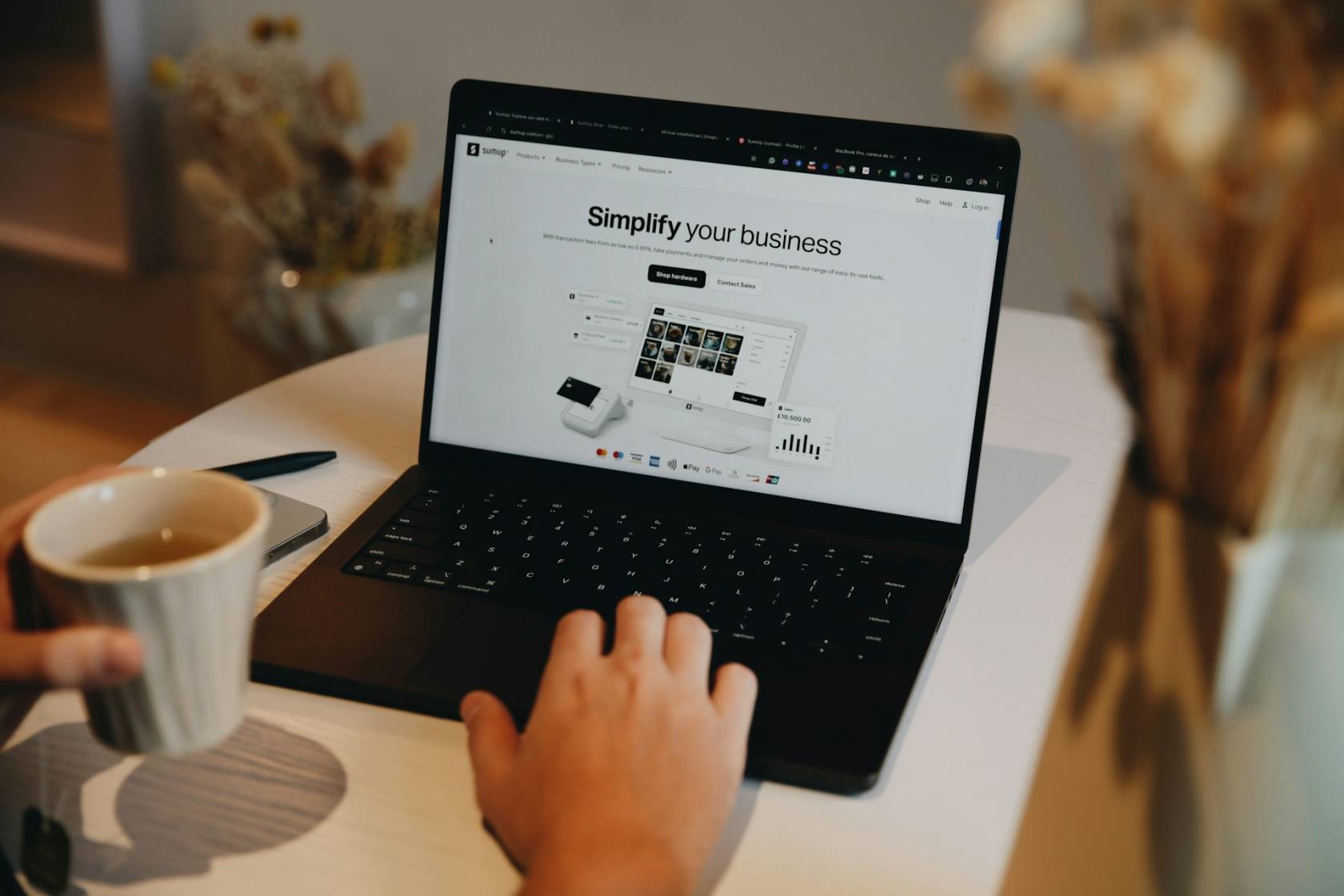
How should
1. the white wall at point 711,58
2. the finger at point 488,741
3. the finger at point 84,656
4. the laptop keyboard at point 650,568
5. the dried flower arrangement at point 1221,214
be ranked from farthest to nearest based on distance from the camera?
the white wall at point 711,58 → the laptop keyboard at point 650,568 → the finger at point 488,741 → the finger at point 84,656 → the dried flower arrangement at point 1221,214

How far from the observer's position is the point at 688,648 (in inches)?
25.3

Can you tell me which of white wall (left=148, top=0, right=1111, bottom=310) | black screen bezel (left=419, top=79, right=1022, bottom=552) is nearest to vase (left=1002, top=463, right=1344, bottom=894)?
black screen bezel (left=419, top=79, right=1022, bottom=552)

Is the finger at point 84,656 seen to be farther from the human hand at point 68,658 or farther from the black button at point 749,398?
the black button at point 749,398

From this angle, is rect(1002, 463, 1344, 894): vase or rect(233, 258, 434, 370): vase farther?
rect(233, 258, 434, 370): vase

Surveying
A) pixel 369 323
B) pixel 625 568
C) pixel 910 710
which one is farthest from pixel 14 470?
pixel 910 710

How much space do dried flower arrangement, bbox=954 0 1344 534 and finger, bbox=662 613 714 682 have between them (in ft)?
1.00

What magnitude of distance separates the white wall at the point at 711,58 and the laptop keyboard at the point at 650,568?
0.97 meters

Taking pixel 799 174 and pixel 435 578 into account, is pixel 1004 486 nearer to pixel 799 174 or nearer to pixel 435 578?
pixel 799 174

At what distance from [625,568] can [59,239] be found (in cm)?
209

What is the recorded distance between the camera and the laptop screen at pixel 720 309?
82cm

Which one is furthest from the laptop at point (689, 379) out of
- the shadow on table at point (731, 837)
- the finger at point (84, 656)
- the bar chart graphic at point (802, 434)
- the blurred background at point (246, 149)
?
the blurred background at point (246, 149)

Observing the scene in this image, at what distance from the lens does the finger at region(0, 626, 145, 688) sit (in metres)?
0.48

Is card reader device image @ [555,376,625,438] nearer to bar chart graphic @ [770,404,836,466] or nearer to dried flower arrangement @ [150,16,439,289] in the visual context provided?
bar chart graphic @ [770,404,836,466]

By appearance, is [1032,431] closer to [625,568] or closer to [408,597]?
[625,568]
